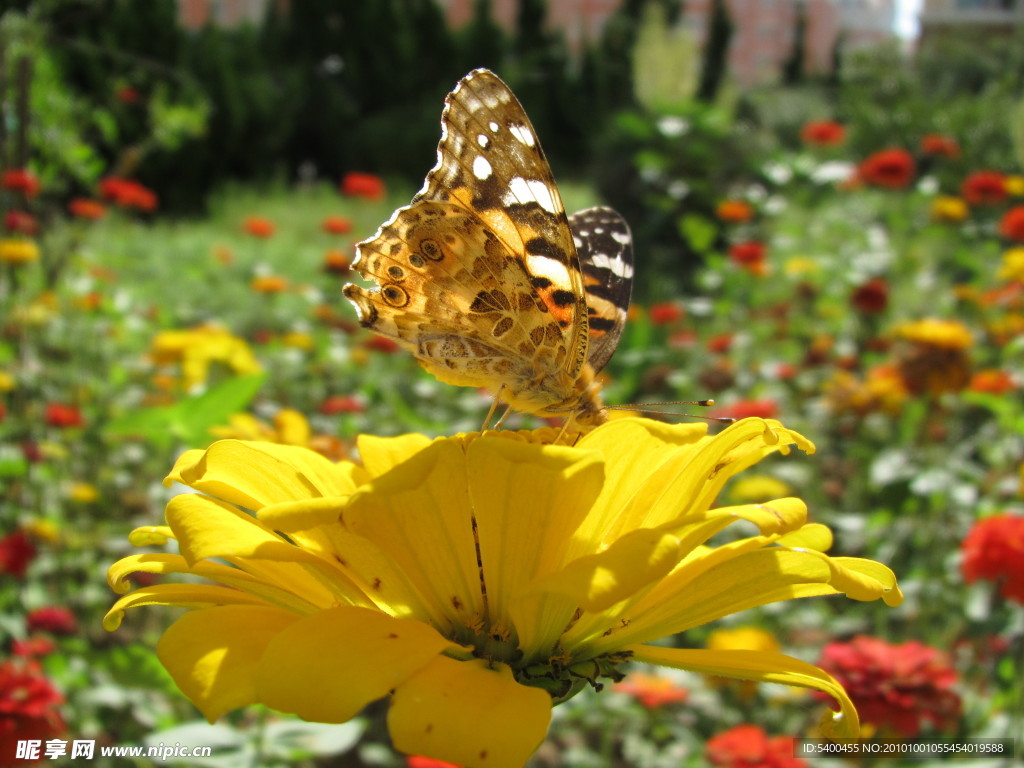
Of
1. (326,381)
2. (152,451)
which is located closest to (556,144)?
(326,381)

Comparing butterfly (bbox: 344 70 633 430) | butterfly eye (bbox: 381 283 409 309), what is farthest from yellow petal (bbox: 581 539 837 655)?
butterfly eye (bbox: 381 283 409 309)

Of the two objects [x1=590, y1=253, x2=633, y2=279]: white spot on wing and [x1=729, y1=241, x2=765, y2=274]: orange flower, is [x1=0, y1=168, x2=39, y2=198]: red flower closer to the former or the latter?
[x1=590, y1=253, x2=633, y2=279]: white spot on wing

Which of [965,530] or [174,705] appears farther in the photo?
[965,530]

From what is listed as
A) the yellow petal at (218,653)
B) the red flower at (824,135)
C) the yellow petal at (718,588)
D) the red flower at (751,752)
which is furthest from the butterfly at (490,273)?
the red flower at (824,135)

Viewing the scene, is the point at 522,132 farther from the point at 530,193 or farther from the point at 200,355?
the point at 200,355

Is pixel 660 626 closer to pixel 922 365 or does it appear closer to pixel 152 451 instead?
pixel 922 365

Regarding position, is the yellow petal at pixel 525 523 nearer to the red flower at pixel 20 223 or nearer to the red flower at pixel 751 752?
the red flower at pixel 751 752

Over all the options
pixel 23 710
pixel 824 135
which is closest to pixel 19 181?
pixel 23 710
